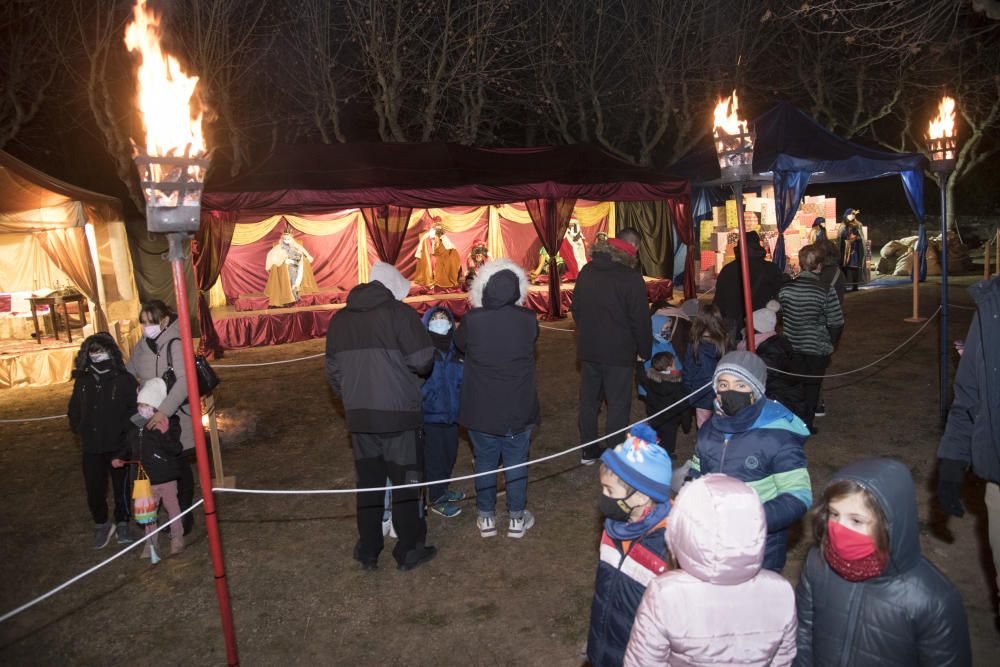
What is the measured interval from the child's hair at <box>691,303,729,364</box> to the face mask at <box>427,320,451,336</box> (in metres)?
1.84

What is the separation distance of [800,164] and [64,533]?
13.3m

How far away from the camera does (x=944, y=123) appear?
6.44 metres

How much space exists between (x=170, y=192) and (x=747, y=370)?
2.31 m

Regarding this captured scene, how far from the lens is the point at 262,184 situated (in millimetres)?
11555

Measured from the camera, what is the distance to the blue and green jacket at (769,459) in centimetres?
268

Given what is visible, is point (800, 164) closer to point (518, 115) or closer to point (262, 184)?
point (262, 184)

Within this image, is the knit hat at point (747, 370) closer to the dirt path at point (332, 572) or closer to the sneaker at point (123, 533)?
the dirt path at point (332, 572)

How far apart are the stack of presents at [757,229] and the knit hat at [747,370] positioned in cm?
1342

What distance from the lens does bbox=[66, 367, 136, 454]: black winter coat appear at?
15.0ft

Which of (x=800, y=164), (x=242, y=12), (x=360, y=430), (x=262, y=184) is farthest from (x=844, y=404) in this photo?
(x=242, y=12)

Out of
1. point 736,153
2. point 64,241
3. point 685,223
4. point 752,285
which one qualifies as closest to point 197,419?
point 736,153

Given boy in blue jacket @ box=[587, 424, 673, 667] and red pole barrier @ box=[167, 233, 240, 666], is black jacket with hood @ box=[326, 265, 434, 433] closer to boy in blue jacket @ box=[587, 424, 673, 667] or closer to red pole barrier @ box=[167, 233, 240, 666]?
red pole barrier @ box=[167, 233, 240, 666]

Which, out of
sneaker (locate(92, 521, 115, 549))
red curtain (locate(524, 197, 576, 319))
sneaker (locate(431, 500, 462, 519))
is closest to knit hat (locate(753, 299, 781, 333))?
sneaker (locate(431, 500, 462, 519))

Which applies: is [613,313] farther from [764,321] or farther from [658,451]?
[658,451]
